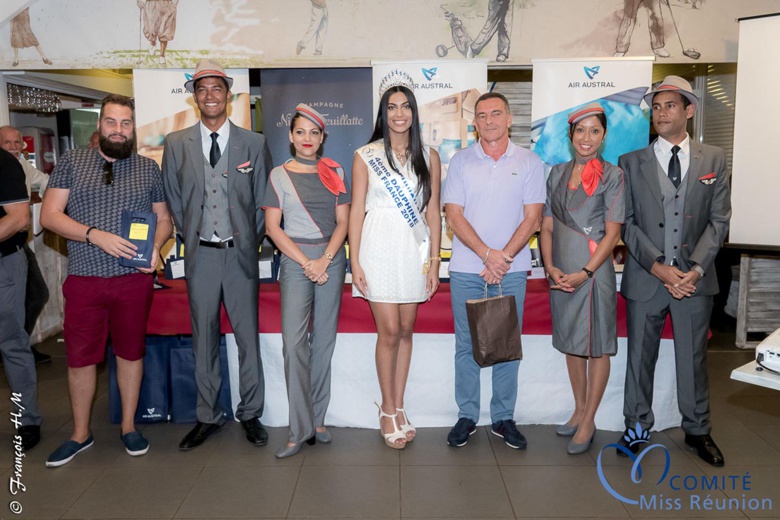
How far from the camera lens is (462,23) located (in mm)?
4895

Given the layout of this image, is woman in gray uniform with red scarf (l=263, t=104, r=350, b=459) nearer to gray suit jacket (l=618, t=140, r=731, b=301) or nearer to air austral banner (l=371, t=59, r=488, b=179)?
gray suit jacket (l=618, t=140, r=731, b=301)

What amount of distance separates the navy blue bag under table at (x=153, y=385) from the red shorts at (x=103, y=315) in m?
0.39

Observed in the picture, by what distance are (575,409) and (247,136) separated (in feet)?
7.11

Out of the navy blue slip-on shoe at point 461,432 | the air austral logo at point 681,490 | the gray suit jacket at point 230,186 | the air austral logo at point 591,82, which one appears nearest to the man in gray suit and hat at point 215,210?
the gray suit jacket at point 230,186

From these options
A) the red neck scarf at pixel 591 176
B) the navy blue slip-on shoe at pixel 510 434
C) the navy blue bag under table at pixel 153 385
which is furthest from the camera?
the navy blue bag under table at pixel 153 385

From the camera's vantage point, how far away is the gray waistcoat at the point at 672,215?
3059 mm

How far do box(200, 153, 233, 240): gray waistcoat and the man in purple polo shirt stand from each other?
3.49 feet

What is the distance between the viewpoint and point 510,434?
3.26 metres

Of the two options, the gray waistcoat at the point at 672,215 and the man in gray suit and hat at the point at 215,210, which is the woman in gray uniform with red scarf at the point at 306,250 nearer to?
the man in gray suit and hat at the point at 215,210

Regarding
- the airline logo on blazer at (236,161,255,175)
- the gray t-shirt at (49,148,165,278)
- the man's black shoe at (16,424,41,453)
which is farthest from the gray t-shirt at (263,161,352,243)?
the man's black shoe at (16,424,41,453)

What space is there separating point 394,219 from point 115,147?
4.28 feet

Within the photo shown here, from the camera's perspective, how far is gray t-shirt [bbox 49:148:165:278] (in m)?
2.98

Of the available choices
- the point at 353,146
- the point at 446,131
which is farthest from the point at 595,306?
the point at 353,146

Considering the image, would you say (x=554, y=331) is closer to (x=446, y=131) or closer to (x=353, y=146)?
(x=446, y=131)
